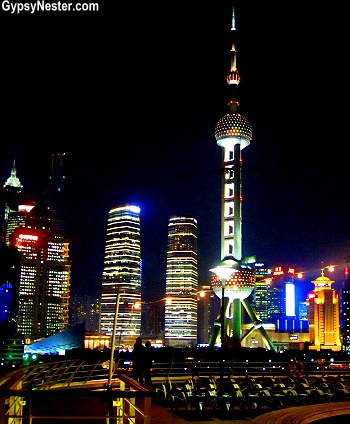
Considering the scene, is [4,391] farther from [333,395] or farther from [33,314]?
[33,314]

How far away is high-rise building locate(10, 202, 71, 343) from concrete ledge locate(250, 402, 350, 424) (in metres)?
175

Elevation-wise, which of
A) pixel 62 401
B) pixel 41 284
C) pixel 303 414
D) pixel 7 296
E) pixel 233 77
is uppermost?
pixel 233 77

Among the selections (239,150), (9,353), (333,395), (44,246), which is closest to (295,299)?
(44,246)

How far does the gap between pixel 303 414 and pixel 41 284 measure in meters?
183

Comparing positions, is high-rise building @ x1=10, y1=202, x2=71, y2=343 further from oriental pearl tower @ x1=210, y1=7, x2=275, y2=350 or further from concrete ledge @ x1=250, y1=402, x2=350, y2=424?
concrete ledge @ x1=250, y1=402, x2=350, y2=424

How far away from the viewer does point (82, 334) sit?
4006 inches

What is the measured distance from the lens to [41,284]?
190 meters

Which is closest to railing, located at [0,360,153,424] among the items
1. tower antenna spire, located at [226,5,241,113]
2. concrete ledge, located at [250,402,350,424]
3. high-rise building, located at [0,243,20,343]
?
concrete ledge, located at [250,402,350,424]

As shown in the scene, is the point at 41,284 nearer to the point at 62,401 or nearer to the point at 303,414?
the point at 62,401

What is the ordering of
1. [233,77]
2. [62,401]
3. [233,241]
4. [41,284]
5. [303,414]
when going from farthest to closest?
1. [41,284]
2. [233,77]
3. [233,241]
4. [62,401]
5. [303,414]

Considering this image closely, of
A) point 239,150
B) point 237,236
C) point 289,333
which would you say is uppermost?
point 239,150

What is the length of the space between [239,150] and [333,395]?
86516 millimetres

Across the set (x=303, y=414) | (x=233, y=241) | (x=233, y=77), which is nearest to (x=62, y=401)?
(x=303, y=414)

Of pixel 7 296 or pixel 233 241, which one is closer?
pixel 7 296
